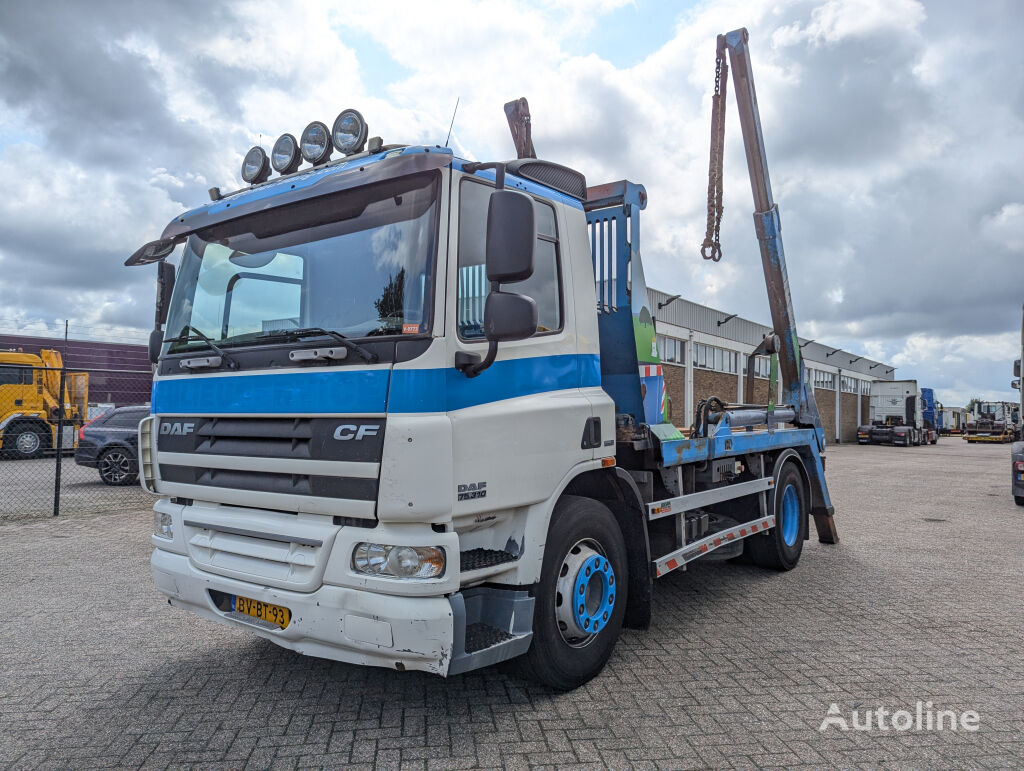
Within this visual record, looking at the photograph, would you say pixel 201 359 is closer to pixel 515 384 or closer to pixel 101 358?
pixel 515 384

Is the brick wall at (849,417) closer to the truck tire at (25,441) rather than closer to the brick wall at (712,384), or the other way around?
the brick wall at (712,384)

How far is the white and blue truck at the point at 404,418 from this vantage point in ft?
9.77

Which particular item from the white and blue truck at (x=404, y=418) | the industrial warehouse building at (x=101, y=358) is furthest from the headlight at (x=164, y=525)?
the industrial warehouse building at (x=101, y=358)

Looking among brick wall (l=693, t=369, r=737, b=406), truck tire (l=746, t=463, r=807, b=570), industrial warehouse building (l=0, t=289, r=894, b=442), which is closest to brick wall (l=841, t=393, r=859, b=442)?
industrial warehouse building (l=0, t=289, r=894, b=442)

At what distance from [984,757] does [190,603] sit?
386cm

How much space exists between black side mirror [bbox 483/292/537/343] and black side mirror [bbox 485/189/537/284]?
0.09m

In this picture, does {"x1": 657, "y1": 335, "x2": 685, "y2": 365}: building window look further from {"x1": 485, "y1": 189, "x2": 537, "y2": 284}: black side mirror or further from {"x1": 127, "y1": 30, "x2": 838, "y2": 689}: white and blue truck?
{"x1": 485, "y1": 189, "x2": 537, "y2": 284}: black side mirror

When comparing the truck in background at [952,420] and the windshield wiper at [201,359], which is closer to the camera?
the windshield wiper at [201,359]

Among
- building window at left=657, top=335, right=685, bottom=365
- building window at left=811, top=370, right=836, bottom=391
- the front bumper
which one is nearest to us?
the front bumper

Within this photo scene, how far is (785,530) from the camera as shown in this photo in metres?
6.62

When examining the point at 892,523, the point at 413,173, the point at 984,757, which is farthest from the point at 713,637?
the point at 892,523

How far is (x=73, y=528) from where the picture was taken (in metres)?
9.09

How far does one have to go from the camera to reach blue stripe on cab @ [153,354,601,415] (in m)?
2.97

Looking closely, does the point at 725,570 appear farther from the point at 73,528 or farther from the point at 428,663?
the point at 73,528
